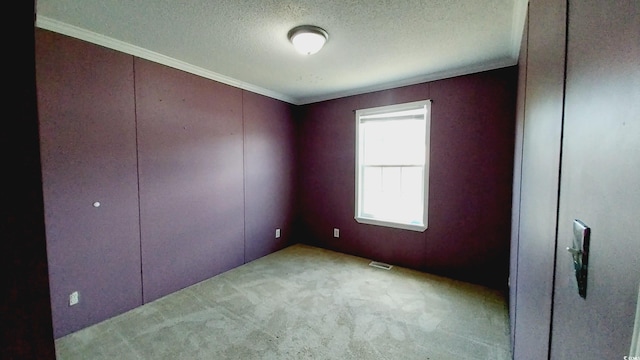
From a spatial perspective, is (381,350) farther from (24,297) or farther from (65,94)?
(65,94)

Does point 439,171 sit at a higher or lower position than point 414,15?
lower

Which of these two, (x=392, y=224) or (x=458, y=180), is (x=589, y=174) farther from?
(x=392, y=224)

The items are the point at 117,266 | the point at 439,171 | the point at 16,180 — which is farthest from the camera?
the point at 439,171

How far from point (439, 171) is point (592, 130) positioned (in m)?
2.69

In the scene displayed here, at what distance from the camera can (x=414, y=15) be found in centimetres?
185

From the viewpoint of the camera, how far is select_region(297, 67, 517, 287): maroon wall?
2.74 meters

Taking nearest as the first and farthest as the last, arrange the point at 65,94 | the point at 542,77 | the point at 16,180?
the point at 16,180 → the point at 542,77 → the point at 65,94

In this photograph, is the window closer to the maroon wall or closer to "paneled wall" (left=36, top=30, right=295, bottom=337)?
the maroon wall

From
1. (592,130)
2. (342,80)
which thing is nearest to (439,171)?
(342,80)

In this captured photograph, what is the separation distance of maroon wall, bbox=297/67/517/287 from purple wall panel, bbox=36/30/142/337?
2.71m

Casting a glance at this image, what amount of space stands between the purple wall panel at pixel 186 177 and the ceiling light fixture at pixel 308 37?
148 cm

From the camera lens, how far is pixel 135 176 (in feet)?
7.89

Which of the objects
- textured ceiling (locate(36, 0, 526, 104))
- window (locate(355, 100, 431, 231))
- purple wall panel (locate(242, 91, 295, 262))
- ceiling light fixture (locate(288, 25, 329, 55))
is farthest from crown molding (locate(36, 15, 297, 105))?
window (locate(355, 100, 431, 231))

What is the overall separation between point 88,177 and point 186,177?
85 centimetres
